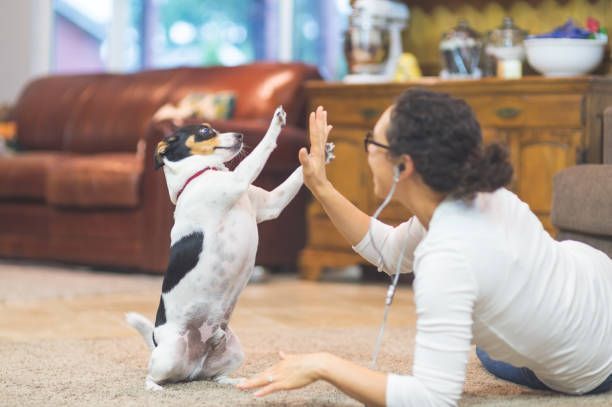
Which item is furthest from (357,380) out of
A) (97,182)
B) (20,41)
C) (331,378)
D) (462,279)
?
(20,41)

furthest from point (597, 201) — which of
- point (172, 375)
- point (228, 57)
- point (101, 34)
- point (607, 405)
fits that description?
point (101, 34)

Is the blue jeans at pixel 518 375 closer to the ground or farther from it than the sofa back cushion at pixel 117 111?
closer to the ground

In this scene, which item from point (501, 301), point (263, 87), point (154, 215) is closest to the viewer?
point (501, 301)

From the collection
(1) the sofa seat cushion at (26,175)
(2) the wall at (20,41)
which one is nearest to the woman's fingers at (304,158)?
(1) the sofa seat cushion at (26,175)

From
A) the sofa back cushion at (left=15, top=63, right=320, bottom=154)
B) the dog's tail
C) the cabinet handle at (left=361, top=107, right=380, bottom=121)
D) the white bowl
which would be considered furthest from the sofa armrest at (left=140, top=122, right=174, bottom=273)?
the dog's tail

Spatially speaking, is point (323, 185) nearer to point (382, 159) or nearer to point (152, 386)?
point (382, 159)

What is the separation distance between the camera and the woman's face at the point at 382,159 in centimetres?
177

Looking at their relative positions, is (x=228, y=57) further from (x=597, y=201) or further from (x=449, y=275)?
(x=449, y=275)

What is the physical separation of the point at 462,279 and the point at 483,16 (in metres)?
3.25

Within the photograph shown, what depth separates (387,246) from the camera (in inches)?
82.4

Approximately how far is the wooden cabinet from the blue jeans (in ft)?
4.66

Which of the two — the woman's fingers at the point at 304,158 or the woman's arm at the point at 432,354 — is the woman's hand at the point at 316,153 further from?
the woman's arm at the point at 432,354

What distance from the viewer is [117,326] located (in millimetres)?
3174

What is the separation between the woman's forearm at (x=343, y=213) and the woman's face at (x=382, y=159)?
25cm
